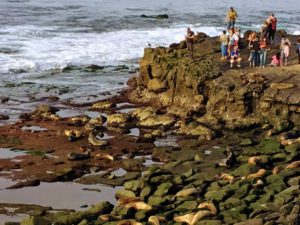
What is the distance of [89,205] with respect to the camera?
17344mm

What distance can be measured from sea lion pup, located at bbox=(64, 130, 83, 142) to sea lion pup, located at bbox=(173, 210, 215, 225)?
9.20 m

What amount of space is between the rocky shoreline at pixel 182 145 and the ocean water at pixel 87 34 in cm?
391

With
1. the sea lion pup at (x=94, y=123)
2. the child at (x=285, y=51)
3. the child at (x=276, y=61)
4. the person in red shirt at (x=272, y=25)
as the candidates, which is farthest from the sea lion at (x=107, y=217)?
the person in red shirt at (x=272, y=25)

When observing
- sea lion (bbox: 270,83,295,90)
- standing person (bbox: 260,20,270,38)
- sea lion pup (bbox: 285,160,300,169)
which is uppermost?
standing person (bbox: 260,20,270,38)

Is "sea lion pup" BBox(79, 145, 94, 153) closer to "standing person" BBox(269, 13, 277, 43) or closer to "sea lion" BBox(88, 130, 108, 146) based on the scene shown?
"sea lion" BBox(88, 130, 108, 146)

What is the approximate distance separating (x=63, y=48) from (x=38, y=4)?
33.0 m

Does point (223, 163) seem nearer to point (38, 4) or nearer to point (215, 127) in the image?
point (215, 127)

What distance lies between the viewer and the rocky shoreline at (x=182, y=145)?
53.2ft

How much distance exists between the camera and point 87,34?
172 feet

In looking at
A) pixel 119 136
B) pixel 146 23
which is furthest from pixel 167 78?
pixel 146 23

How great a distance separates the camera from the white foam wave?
39969mm

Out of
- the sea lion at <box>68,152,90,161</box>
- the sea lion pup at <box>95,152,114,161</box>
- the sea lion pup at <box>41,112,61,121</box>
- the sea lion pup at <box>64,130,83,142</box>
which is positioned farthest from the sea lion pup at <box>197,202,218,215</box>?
the sea lion pup at <box>41,112,61,121</box>

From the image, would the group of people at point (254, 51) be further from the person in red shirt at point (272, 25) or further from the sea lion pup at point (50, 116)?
the sea lion pup at point (50, 116)

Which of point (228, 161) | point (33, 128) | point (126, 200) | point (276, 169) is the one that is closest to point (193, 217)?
point (126, 200)
